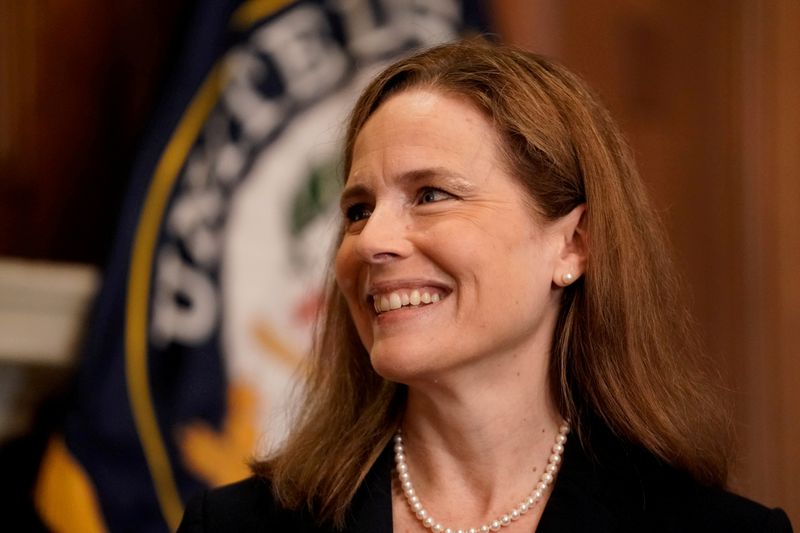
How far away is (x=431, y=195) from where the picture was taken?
1560mm

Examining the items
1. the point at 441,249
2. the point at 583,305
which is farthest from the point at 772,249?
the point at 441,249

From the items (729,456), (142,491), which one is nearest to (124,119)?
(142,491)

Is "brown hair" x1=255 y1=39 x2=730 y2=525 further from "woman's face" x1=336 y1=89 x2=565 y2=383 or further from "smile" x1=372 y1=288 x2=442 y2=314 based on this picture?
"smile" x1=372 y1=288 x2=442 y2=314

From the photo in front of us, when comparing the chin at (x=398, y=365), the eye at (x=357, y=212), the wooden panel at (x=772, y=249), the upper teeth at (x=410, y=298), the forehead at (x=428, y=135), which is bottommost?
the wooden panel at (x=772, y=249)

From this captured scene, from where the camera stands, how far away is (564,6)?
9.23 feet

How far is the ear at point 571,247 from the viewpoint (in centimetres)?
161

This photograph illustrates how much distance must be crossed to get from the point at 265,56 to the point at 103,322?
0.69 meters

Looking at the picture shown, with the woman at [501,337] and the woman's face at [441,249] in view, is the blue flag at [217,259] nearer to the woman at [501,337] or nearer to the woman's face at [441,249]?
the woman at [501,337]

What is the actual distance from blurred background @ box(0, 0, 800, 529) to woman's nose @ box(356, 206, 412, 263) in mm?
1057

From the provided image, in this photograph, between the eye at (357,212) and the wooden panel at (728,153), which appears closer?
the eye at (357,212)

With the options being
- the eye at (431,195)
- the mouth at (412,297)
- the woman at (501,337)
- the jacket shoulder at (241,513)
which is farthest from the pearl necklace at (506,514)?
the eye at (431,195)

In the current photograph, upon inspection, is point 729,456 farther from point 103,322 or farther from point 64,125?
point 64,125

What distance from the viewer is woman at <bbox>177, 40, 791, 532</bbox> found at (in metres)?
1.52

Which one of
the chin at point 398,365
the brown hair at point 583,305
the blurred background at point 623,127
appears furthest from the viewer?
the blurred background at point 623,127
